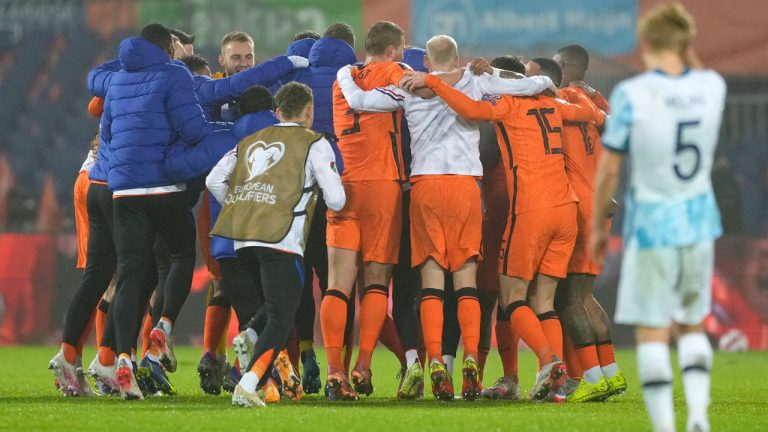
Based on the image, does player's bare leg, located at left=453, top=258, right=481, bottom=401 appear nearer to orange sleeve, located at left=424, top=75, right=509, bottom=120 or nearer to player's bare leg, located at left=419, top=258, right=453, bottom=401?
player's bare leg, located at left=419, top=258, right=453, bottom=401

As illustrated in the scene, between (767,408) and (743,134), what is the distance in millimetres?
10859

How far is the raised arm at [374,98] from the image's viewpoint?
7539mm

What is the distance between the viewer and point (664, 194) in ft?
17.1

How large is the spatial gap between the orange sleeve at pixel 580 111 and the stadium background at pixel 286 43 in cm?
710

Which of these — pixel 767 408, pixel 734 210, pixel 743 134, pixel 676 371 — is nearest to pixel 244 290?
pixel 767 408

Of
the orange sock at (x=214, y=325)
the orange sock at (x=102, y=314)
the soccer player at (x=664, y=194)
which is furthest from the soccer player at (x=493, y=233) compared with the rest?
the soccer player at (x=664, y=194)

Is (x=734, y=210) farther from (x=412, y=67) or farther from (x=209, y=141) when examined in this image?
(x=209, y=141)

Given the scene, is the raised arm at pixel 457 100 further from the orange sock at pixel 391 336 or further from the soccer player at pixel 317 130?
the orange sock at pixel 391 336

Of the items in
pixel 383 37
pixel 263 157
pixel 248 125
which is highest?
pixel 383 37

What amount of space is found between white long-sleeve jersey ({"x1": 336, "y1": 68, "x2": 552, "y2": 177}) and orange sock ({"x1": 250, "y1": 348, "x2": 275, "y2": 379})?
1682 millimetres

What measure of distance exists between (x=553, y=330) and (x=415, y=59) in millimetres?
2156

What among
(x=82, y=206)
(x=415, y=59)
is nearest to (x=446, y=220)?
(x=415, y=59)

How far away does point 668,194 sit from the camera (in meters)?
5.21

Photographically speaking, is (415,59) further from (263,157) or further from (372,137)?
(263,157)
